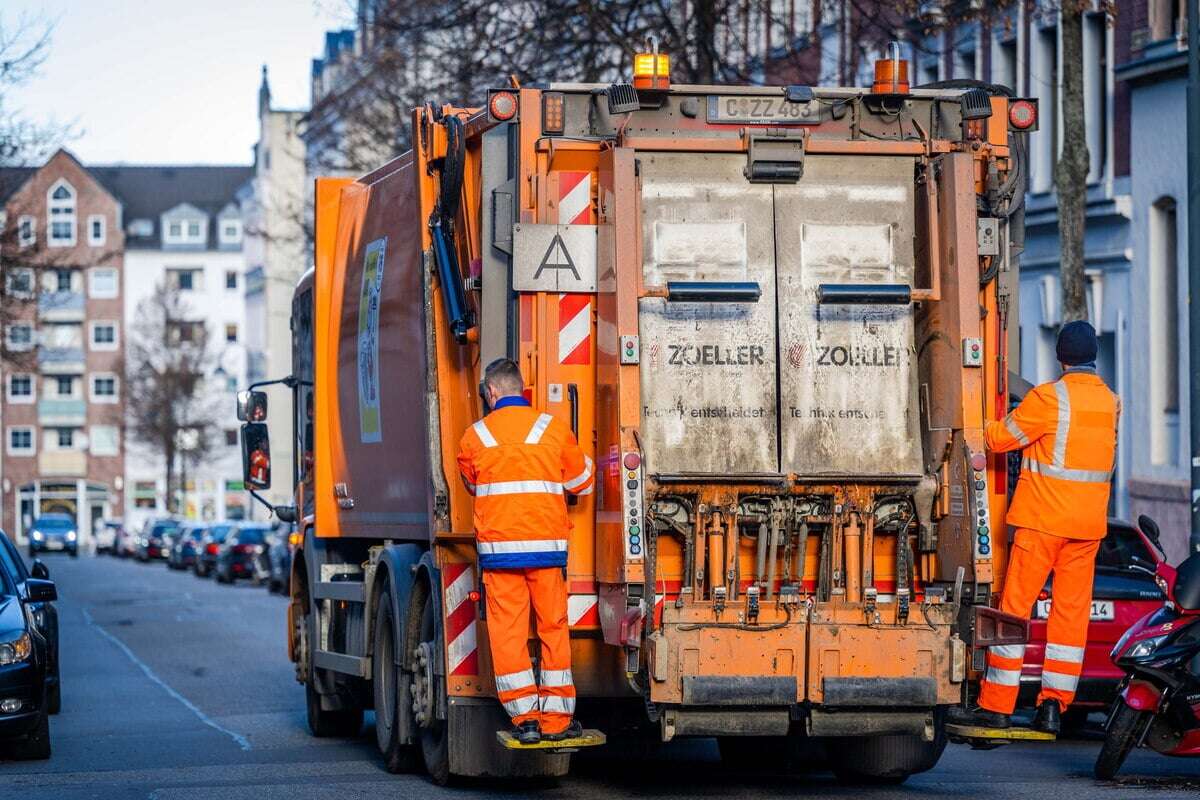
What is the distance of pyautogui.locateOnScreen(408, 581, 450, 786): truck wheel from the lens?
10547 mm

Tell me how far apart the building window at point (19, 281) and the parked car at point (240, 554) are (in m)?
16.9

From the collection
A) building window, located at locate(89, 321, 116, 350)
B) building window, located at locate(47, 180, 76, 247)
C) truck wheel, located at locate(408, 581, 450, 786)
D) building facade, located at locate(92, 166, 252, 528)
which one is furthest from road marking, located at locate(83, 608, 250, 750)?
building window, located at locate(47, 180, 76, 247)

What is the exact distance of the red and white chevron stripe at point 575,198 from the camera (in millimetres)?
9672

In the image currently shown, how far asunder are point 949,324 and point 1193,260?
888 centimetres

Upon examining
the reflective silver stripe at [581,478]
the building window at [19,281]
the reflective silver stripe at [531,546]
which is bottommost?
the reflective silver stripe at [531,546]

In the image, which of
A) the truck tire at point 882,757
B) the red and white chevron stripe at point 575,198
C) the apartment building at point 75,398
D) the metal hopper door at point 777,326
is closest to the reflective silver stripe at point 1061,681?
the truck tire at point 882,757

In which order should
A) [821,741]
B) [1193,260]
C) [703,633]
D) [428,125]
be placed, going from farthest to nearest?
[1193,260] → [821,741] → [428,125] → [703,633]

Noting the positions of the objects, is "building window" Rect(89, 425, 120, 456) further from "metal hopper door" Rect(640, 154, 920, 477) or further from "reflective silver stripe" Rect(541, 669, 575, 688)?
"metal hopper door" Rect(640, 154, 920, 477)

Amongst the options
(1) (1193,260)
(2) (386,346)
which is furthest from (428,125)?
(1) (1193,260)

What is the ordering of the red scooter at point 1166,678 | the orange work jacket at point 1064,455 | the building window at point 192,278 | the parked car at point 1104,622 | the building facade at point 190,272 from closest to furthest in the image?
the orange work jacket at point 1064,455 → the red scooter at point 1166,678 → the parked car at point 1104,622 → the building facade at point 190,272 → the building window at point 192,278

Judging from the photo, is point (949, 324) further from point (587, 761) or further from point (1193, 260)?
point (1193, 260)

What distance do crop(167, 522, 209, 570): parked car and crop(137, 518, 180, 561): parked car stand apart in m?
6.92

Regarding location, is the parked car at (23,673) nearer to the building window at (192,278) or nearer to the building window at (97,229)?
the building window at (97,229)

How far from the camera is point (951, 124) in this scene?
10039mm
